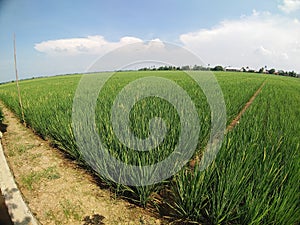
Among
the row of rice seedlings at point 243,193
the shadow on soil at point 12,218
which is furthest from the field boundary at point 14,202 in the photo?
the row of rice seedlings at point 243,193

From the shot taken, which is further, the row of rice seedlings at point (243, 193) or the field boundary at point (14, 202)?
the field boundary at point (14, 202)

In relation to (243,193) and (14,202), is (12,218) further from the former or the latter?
(243,193)

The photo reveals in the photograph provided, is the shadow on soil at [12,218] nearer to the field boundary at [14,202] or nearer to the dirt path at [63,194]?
the field boundary at [14,202]

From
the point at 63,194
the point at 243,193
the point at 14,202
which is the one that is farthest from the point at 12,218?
the point at 243,193

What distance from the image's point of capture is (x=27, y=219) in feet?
6.47

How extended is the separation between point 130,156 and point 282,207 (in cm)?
157

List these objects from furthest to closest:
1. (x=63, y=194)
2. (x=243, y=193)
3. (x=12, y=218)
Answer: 1. (x=63, y=194)
2. (x=12, y=218)
3. (x=243, y=193)

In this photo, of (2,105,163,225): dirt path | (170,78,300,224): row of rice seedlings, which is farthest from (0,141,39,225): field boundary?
(170,78,300,224): row of rice seedlings

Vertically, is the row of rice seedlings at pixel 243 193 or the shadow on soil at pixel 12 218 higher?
the row of rice seedlings at pixel 243 193

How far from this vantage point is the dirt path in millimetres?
2027

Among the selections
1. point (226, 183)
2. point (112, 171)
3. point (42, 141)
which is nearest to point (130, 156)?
point (112, 171)

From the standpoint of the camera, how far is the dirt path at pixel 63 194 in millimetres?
2027

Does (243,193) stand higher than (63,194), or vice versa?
(243,193)

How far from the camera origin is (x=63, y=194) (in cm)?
241
